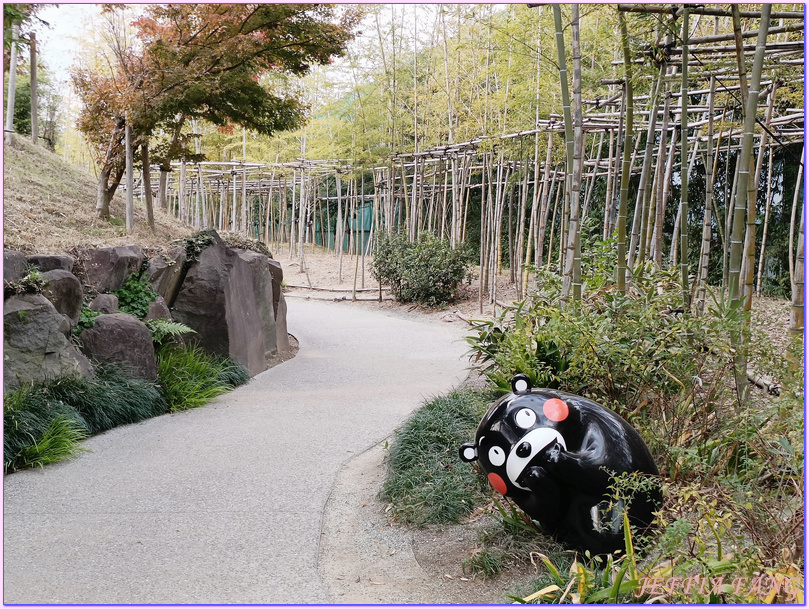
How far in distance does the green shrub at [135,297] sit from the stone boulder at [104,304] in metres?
0.19

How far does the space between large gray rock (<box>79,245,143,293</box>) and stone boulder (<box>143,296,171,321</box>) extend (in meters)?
0.32

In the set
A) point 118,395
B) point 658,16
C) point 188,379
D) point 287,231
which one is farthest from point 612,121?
point 287,231

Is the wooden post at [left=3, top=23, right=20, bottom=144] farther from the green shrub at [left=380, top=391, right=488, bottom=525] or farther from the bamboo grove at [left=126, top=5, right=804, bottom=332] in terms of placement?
the green shrub at [left=380, top=391, right=488, bottom=525]

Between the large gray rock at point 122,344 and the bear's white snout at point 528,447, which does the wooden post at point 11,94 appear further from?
the bear's white snout at point 528,447

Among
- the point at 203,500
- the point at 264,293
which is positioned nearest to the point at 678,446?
the point at 203,500

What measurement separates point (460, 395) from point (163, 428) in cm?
220

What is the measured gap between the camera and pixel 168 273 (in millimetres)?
6613

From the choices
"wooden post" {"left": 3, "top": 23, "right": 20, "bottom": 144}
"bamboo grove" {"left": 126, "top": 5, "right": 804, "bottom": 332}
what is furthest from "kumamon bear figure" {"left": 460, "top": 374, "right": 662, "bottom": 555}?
"wooden post" {"left": 3, "top": 23, "right": 20, "bottom": 144}

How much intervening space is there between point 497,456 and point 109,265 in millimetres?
4387

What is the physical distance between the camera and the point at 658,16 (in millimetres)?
4102

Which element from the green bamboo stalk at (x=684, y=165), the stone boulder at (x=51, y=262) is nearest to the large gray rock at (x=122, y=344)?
the stone boulder at (x=51, y=262)

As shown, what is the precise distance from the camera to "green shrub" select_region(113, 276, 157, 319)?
19.8ft

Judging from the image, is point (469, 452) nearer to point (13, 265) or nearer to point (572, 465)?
point (572, 465)

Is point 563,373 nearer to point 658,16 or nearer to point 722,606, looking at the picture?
point 722,606
